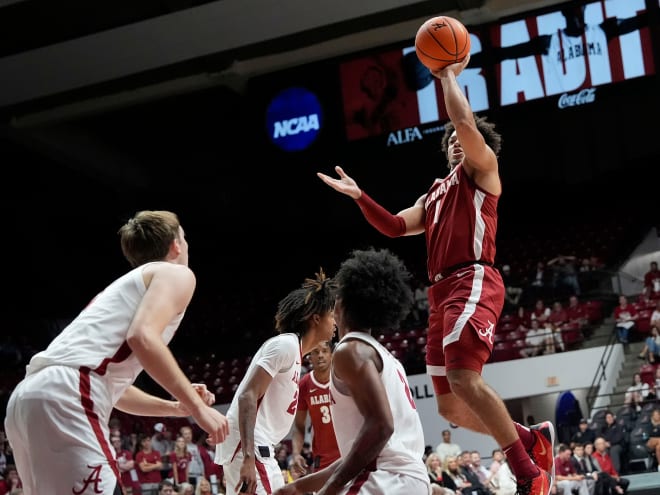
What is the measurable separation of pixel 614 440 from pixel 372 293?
971 cm

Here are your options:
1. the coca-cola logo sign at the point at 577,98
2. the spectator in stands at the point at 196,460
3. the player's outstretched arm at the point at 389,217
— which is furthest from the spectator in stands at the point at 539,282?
the player's outstretched arm at the point at 389,217

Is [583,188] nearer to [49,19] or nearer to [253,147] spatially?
[253,147]

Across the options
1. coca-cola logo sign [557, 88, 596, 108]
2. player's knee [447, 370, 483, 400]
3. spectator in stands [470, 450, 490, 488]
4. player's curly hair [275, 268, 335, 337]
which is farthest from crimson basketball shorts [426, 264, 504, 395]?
coca-cola logo sign [557, 88, 596, 108]

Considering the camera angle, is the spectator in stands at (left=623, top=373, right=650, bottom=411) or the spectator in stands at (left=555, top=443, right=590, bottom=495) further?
the spectator in stands at (left=623, top=373, right=650, bottom=411)

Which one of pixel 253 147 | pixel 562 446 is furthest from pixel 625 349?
pixel 253 147

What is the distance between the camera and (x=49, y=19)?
57.3 feet

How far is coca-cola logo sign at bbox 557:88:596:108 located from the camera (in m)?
15.8

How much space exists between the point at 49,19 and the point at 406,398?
15944 mm

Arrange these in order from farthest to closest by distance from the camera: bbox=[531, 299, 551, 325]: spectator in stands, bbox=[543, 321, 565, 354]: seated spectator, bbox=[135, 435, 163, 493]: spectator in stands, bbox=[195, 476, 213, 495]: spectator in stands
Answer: bbox=[531, 299, 551, 325]: spectator in stands
bbox=[543, 321, 565, 354]: seated spectator
bbox=[135, 435, 163, 493]: spectator in stands
bbox=[195, 476, 213, 495]: spectator in stands

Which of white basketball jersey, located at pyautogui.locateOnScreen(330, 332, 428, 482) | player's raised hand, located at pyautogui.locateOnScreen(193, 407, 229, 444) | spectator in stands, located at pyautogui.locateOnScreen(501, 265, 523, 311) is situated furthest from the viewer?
spectator in stands, located at pyautogui.locateOnScreen(501, 265, 523, 311)

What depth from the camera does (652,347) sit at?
14227 millimetres

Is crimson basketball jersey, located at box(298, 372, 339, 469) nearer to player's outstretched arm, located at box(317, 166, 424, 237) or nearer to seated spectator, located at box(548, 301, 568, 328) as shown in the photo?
player's outstretched arm, located at box(317, 166, 424, 237)

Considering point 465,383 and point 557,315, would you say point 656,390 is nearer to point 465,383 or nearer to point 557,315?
point 557,315

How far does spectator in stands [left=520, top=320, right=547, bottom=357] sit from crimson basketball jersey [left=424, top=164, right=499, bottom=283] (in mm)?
10644
